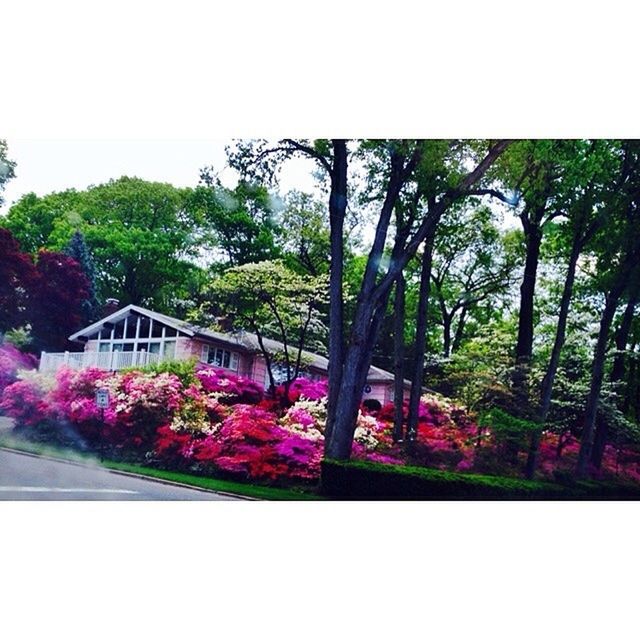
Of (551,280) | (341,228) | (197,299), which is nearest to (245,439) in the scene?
(197,299)

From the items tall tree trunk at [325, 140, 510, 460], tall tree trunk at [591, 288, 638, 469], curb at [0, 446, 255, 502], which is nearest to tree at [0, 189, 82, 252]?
curb at [0, 446, 255, 502]

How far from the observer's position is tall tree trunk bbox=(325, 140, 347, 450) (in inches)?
291

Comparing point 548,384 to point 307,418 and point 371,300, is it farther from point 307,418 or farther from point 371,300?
point 307,418

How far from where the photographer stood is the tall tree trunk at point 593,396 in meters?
7.88

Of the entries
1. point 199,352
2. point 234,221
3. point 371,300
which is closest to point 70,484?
point 199,352

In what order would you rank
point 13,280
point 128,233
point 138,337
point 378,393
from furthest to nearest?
point 378,393 < point 128,233 < point 138,337 < point 13,280

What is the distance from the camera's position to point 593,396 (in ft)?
25.9

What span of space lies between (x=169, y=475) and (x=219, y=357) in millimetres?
1144

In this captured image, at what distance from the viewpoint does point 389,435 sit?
7.49 metres

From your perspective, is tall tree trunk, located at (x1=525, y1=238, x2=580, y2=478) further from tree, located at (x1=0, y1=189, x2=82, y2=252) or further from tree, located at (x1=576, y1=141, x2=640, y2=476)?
tree, located at (x1=0, y1=189, x2=82, y2=252)

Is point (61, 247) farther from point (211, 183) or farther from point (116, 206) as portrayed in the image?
point (211, 183)

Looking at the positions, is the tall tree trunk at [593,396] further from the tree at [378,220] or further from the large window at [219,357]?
the large window at [219,357]

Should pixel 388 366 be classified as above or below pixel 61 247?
below

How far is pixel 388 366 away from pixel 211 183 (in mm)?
2437
